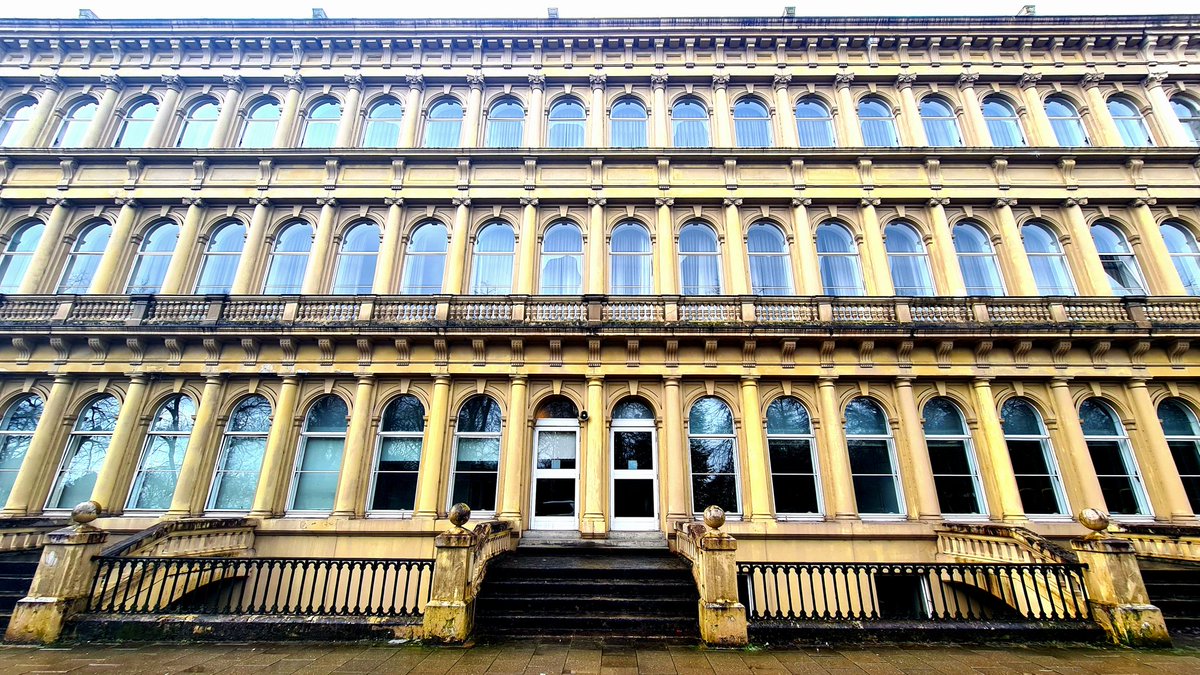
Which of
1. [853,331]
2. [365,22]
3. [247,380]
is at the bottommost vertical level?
[247,380]

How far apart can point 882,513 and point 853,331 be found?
14.1 feet

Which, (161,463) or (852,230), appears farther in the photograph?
(852,230)

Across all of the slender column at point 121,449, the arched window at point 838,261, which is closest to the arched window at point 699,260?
the arched window at point 838,261

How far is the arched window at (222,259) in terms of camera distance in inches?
556

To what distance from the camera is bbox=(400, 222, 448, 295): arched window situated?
1416 centimetres

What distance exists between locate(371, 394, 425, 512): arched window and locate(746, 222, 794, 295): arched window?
9490 mm

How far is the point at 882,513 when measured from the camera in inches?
465

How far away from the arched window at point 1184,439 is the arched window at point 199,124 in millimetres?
27159

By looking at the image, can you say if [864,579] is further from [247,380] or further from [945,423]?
[247,380]

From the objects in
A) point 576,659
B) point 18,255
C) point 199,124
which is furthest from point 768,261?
point 18,255

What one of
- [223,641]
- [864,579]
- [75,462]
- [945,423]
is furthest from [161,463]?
[945,423]

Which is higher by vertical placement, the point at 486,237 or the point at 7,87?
the point at 7,87

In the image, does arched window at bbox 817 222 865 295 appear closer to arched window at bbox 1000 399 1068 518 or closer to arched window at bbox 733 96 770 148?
arched window at bbox 733 96 770 148

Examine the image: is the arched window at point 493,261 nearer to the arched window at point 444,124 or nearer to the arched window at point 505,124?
the arched window at point 505,124
